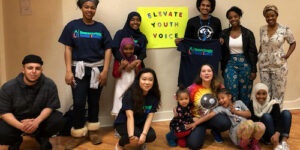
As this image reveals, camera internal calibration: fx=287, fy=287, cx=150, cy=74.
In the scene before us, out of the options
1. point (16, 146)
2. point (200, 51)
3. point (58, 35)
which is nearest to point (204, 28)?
point (200, 51)

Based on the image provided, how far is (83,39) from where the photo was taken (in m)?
2.63

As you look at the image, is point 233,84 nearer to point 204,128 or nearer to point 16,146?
point 204,128

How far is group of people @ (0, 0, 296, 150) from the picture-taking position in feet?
7.66

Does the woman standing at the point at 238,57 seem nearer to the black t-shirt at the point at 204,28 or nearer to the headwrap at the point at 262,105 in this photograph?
the black t-shirt at the point at 204,28

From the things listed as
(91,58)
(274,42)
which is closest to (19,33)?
(91,58)

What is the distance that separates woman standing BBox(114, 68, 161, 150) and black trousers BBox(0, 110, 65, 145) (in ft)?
1.66

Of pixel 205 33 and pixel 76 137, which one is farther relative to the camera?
pixel 205 33

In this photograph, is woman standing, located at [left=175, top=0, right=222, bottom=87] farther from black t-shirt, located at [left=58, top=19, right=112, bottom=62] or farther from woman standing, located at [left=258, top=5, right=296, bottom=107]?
black t-shirt, located at [left=58, top=19, right=112, bottom=62]

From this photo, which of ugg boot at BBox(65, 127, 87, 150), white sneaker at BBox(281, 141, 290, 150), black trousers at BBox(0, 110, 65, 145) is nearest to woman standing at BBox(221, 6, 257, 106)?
white sneaker at BBox(281, 141, 290, 150)

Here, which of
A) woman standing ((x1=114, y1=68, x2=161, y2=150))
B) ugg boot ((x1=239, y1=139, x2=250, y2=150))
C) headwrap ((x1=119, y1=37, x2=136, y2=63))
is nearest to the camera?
woman standing ((x1=114, y1=68, x2=161, y2=150))

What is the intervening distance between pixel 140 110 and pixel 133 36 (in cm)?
91

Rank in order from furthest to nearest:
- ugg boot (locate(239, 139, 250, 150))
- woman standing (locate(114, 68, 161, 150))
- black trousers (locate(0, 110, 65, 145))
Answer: ugg boot (locate(239, 139, 250, 150))
woman standing (locate(114, 68, 161, 150))
black trousers (locate(0, 110, 65, 145))

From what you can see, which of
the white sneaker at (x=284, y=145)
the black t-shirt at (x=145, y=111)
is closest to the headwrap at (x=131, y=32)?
the black t-shirt at (x=145, y=111)

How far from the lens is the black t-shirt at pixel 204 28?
317 centimetres
